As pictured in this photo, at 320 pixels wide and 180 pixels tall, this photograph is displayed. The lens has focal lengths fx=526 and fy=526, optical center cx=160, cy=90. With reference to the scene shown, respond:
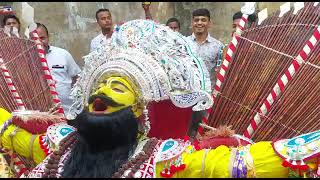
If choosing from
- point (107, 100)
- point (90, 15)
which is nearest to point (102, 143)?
point (107, 100)

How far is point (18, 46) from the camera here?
11.7 feet

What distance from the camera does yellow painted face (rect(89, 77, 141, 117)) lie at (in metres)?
2.48

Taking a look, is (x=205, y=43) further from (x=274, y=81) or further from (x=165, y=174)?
(x=165, y=174)

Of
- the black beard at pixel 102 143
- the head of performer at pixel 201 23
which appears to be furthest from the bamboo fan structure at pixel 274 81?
the head of performer at pixel 201 23

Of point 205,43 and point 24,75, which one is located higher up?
point 24,75

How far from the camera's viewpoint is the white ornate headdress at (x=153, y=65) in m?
2.57

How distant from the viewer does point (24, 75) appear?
3.38m

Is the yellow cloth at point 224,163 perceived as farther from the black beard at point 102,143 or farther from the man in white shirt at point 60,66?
the man in white shirt at point 60,66

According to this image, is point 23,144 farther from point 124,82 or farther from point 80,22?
point 80,22

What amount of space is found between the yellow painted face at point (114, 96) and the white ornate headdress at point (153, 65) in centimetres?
4

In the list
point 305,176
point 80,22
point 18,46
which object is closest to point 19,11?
point 80,22

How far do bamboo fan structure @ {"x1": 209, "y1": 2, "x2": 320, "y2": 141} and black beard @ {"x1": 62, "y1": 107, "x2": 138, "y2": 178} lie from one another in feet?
2.09

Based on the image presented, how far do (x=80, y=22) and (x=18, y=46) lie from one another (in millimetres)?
4235

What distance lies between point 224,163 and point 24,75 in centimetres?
162
